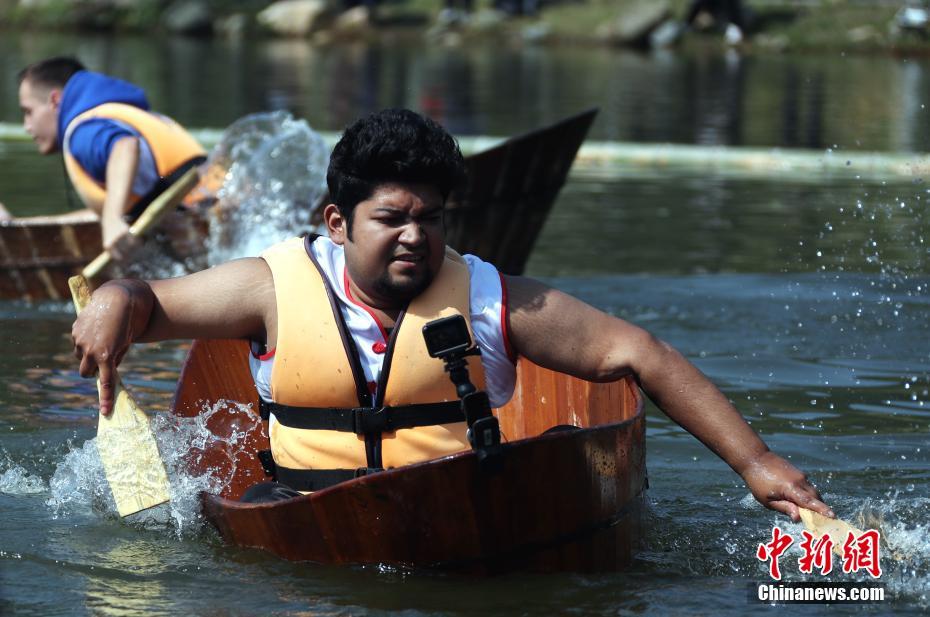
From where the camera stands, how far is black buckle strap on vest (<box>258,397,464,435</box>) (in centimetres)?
412

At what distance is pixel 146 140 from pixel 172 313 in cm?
422

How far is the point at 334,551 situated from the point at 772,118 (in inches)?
622

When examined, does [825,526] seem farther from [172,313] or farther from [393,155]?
[172,313]

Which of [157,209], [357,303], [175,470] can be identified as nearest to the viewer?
[357,303]

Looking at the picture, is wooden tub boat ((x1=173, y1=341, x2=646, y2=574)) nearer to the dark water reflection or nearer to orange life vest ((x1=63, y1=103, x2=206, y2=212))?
orange life vest ((x1=63, y1=103, x2=206, y2=212))

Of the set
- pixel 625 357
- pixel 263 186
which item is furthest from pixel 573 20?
pixel 625 357

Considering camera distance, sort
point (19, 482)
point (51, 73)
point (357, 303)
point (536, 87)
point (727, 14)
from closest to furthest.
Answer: point (357, 303) < point (19, 482) < point (51, 73) < point (536, 87) < point (727, 14)

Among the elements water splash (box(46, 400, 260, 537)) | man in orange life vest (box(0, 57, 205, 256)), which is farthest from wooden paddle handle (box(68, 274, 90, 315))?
man in orange life vest (box(0, 57, 205, 256))

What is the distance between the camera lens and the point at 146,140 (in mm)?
8180

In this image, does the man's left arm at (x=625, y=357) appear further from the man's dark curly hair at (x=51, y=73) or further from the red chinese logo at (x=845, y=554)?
the man's dark curly hair at (x=51, y=73)

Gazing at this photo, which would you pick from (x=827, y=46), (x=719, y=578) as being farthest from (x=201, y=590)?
(x=827, y=46)

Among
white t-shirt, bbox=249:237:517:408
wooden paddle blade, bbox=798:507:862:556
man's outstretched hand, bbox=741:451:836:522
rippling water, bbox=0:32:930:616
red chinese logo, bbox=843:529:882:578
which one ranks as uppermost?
white t-shirt, bbox=249:237:517:408

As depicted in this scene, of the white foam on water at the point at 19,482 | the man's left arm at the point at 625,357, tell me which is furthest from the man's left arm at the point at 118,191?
the man's left arm at the point at 625,357

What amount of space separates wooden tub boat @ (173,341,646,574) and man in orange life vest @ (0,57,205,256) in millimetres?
3912
